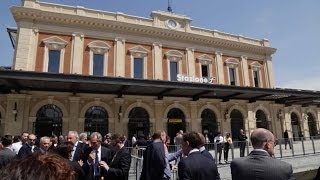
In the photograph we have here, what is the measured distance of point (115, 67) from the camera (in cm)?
2305

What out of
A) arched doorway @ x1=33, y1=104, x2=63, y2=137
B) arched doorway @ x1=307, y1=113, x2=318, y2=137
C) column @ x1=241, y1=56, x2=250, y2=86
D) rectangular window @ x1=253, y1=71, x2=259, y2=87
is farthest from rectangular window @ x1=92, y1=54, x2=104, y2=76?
arched doorway @ x1=307, y1=113, x2=318, y2=137

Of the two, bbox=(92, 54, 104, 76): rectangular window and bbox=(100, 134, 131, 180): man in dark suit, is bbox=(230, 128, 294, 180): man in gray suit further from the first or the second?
bbox=(92, 54, 104, 76): rectangular window

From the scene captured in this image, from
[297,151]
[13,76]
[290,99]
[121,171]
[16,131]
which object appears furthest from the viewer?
[290,99]

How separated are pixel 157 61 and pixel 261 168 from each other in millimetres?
21647

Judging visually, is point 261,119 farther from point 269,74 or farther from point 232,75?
point 269,74

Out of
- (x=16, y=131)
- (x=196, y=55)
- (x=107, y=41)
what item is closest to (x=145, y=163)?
(x=16, y=131)

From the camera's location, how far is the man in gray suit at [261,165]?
3.24 metres

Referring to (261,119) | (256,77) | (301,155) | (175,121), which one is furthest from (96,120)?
(256,77)

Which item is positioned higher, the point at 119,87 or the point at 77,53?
the point at 77,53

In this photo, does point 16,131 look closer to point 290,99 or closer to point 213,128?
point 213,128

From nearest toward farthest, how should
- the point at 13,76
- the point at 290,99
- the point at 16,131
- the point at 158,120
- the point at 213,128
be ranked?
Answer: the point at 13,76 → the point at 16,131 → the point at 158,120 → the point at 213,128 → the point at 290,99

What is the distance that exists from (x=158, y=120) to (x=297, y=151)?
10906mm

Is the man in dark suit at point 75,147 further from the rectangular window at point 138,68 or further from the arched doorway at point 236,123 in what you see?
the arched doorway at point 236,123

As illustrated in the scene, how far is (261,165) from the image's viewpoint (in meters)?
3.30
